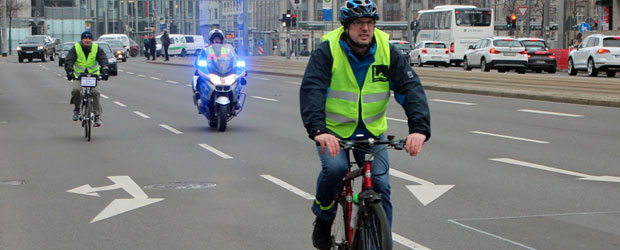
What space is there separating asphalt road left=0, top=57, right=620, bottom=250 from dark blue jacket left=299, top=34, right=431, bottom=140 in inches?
74.4

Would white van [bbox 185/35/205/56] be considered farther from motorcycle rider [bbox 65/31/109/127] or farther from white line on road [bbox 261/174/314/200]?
white line on road [bbox 261/174/314/200]

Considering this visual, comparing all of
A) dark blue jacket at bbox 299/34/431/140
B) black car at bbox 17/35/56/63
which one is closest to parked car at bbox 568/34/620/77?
dark blue jacket at bbox 299/34/431/140

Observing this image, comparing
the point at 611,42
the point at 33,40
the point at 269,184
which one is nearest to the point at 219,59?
the point at 269,184

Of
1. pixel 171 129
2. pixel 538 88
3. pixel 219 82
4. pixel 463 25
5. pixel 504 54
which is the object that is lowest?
pixel 171 129

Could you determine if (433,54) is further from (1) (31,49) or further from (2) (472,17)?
(1) (31,49)

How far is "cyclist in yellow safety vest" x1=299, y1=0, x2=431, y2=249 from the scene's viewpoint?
4.96 m

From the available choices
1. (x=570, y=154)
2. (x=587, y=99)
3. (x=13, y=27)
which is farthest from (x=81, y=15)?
(x=570, y=154)

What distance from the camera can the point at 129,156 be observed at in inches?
492

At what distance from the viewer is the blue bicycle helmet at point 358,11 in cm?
490

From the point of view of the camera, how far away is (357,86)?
5051mm

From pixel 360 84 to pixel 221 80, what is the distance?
36.0 feet

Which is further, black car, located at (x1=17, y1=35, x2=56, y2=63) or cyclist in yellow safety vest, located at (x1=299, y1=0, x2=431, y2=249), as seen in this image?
black car, located at (x1=17, y1=35, x2=56, y2=63)

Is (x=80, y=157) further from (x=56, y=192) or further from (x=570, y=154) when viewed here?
(x=570, y=154)

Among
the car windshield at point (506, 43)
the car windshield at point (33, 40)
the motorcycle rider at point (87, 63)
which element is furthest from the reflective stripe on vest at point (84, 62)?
the car windshield at point (33, 40)
